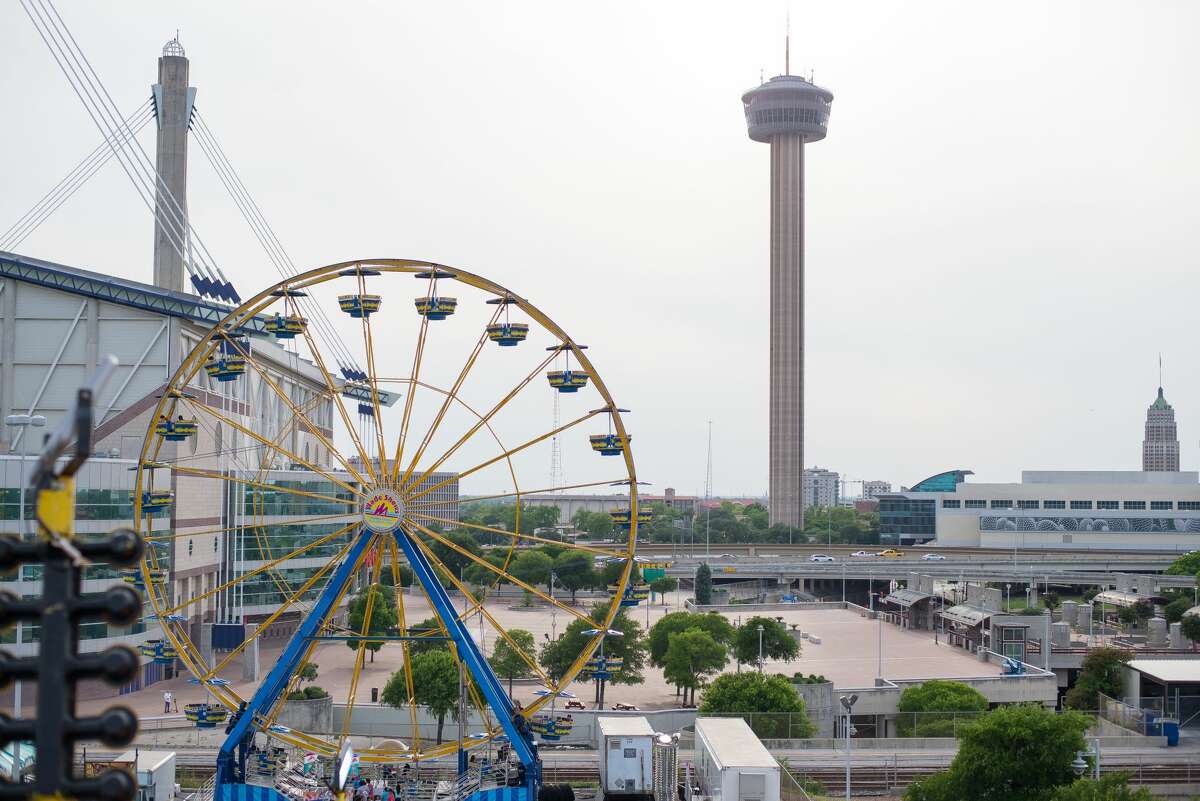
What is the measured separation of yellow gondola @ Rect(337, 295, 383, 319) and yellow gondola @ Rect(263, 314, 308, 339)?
1.29 meters

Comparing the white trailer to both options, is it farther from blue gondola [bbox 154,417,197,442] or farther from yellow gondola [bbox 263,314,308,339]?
yellow gondola [bbox 263,314,308,339]

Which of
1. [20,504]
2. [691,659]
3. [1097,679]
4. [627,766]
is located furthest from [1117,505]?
[20,504]

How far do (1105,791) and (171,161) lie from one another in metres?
76.4

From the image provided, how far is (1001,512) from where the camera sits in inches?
5965

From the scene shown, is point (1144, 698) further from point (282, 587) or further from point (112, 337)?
point (112, 337)

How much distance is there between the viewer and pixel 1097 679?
2618 inches

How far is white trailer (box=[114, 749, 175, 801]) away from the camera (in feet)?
122

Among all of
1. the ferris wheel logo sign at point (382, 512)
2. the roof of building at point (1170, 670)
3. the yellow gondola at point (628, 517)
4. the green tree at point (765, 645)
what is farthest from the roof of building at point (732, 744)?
the green tree at point (765, 645)

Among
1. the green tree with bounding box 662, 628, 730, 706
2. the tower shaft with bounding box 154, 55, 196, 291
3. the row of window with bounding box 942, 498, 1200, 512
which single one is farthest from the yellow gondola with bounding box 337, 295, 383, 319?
the row of window with bounding box 942, 498, 1200, 512

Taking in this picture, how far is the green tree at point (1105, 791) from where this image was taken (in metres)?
34.3

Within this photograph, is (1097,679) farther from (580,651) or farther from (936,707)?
(580,651)

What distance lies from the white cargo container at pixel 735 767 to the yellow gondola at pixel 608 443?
29.8 ft

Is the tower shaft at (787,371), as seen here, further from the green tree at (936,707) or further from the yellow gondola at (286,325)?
the yellow gondola at (286,325)

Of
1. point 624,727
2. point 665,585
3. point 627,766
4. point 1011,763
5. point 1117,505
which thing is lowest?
point 665,585
